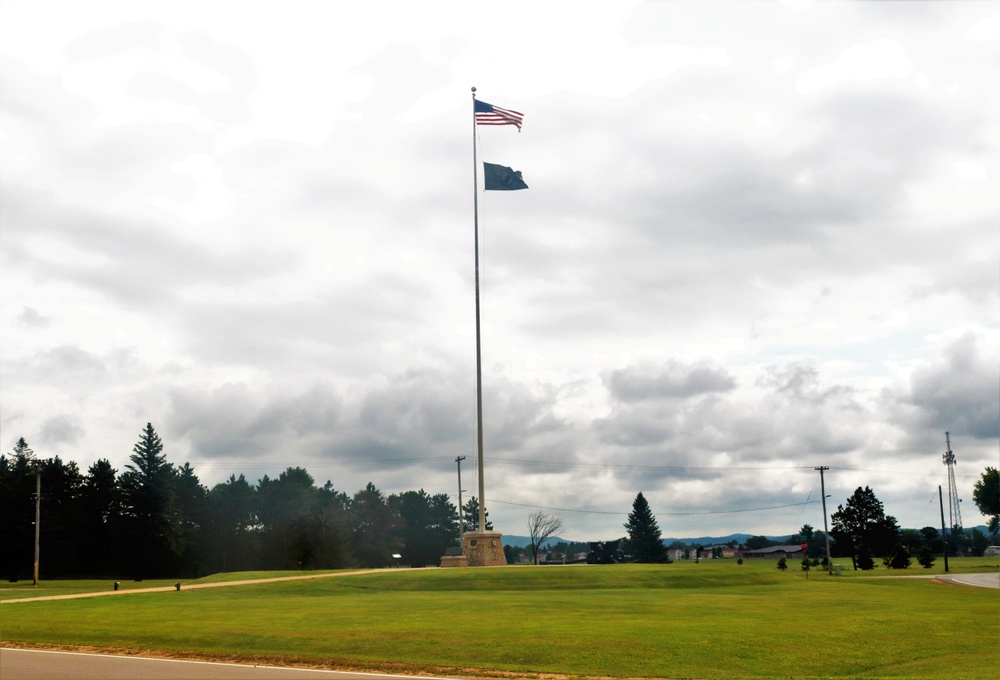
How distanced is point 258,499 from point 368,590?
89.3 m

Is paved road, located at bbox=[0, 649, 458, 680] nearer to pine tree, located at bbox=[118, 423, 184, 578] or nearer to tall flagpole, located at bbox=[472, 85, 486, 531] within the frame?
tall flagpole, located at bbox=[472, 85, 486, 531]

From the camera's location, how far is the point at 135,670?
59.3 feet

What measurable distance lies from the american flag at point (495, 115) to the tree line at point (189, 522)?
43900mm

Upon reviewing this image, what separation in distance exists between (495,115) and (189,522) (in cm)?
7756

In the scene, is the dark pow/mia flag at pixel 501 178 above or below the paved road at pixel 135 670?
above

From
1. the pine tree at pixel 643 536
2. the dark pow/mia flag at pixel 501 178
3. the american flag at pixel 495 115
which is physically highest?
the american flag at pixel 495 115

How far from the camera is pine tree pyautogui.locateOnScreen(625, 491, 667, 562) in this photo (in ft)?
469

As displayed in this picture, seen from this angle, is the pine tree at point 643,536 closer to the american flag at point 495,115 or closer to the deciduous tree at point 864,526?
the deciduous tree at point 864,526

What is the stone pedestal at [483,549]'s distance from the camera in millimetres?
52719

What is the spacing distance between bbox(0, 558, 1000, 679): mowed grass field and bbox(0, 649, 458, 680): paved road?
157 cm

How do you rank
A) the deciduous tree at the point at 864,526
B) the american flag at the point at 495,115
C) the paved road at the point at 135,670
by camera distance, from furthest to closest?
the deciduous tree at the point at 864,526 < the american flag at the point at 495,115 < the paved road at the point at 135,670

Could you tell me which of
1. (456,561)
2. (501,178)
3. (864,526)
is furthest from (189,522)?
(864,526)

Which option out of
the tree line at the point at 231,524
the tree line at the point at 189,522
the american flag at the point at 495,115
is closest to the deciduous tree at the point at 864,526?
the tree line at the point at 231,524

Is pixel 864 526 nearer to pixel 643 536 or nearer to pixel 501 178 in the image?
pixel 643 536
